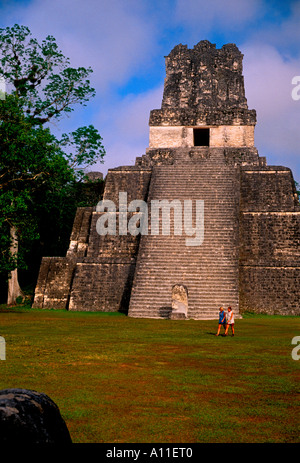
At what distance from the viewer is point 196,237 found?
14844mm

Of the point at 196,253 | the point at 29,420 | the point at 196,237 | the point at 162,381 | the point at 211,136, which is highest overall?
the point at 211,136

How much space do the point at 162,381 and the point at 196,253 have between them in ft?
30.8

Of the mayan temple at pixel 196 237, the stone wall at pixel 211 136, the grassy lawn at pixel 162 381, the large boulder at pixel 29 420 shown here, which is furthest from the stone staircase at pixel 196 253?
the large boulder at pixel 29 420

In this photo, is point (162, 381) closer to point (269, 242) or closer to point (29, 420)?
point (29, 420)

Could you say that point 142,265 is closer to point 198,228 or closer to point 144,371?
point 198,228

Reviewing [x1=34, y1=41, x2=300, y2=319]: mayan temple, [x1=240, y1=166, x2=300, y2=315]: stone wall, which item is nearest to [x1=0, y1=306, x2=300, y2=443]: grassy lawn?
[x1=34, y1=41, x2=300, y2=319]: mayan temple

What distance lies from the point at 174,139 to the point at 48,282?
7906mm

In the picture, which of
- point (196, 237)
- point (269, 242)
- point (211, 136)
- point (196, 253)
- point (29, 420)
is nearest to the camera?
point (29, 420)

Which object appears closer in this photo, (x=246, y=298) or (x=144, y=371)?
(x=144, y=371)

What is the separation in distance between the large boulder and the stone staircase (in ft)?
33.3

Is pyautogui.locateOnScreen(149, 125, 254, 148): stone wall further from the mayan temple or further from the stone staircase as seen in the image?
the stone staircase

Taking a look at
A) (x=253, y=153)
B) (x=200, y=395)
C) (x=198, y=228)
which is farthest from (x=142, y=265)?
(x=200, y=395)

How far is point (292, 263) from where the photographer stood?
14.0 meters

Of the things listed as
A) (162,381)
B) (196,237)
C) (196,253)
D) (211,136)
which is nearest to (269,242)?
(196,237)
